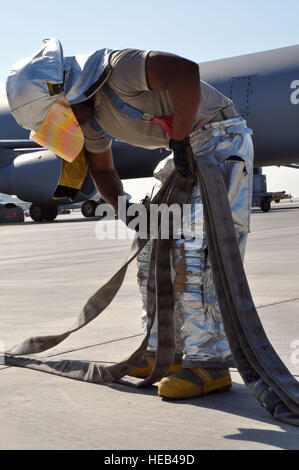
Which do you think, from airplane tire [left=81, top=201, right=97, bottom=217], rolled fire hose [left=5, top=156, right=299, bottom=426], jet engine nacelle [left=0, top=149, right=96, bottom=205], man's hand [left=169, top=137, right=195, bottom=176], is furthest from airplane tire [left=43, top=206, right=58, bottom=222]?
man's hand [left=169, top=137, right=195, bottom=176]

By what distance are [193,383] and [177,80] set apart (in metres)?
1.28

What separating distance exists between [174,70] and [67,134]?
59 centimetres

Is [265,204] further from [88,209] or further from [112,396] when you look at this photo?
[112,396]

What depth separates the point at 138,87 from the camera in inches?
120

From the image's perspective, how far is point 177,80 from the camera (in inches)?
115

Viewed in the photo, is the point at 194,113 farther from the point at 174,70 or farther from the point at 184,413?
the point at 184,413

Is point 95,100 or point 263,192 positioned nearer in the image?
point 95,100

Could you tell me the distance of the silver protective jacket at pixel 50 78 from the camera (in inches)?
122

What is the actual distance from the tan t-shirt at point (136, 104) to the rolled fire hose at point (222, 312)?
0.25m

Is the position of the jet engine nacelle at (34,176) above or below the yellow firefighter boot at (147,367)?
above

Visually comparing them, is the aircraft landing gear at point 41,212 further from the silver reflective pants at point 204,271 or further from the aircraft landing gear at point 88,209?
the silver reflective pants at point 204,271

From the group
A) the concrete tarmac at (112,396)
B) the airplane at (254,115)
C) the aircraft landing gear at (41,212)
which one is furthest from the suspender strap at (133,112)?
the aircraft landing gear at (41,212)

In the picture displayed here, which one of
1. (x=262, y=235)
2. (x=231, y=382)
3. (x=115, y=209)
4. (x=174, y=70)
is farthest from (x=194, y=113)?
(x=262, y=235)

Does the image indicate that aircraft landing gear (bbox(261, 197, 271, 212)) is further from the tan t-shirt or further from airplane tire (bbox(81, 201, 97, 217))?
the tan t-shirt
